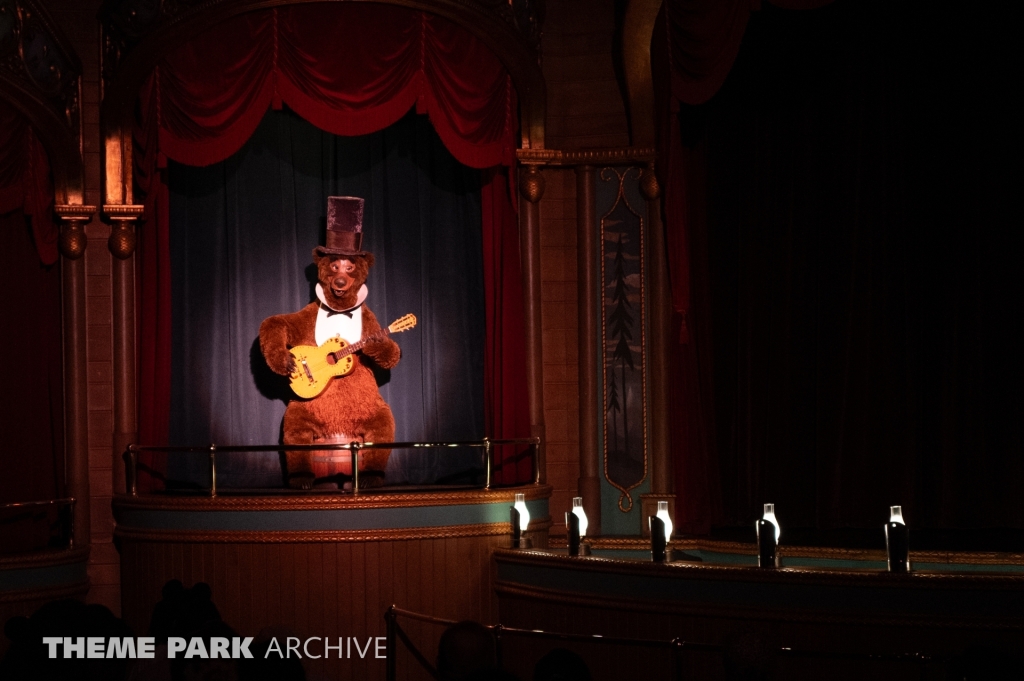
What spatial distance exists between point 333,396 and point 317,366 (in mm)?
216

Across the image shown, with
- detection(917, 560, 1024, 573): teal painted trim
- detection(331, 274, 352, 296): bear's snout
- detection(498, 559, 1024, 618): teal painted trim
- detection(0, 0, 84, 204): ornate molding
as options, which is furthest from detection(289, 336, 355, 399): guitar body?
→ detection(917, 560, 1024, 573): teal painted trim

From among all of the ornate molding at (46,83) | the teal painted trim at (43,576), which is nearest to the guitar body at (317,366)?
the teal painted trim at (43,576)

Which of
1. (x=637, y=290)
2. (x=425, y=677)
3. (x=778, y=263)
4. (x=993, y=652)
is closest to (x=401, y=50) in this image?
(x=637, y=290)

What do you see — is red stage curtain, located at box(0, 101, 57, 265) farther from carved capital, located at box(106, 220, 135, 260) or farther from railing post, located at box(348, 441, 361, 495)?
railing post, located at box(348, 441, 361, 495)

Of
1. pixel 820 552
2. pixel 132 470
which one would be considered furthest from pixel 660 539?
pixel 132 470

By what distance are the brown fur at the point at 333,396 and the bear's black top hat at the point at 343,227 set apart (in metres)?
0.06

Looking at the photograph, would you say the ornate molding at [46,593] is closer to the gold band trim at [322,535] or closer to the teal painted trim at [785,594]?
the gold band trim at [322,535]

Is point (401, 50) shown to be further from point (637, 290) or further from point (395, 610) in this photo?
point (395, 610)

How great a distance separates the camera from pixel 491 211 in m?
8.52

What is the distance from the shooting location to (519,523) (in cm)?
720

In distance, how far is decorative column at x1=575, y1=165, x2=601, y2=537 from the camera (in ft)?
27.4

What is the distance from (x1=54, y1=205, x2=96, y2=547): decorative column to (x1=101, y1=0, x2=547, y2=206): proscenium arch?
0.97ft

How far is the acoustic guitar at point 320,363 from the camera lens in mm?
8039

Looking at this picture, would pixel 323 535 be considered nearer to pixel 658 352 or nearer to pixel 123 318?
pixel 123 318
